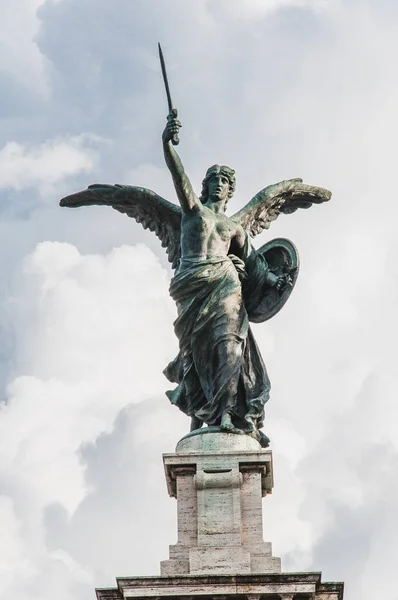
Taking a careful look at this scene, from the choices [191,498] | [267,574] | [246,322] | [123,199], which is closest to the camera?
[267,574]

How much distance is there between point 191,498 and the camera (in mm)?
22766

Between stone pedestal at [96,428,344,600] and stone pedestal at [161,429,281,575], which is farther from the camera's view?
stone pedestal at [161,429,281,575]

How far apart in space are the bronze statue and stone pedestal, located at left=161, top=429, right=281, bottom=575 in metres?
0.51

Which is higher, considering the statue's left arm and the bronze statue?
the statue's left arm

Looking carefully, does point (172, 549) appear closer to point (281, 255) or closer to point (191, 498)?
point (191, 498)

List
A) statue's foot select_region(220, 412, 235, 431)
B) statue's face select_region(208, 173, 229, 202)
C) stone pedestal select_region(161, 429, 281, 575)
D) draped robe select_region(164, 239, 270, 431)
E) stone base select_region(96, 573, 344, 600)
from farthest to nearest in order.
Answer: statue's face select_region(208, 173, 229, 202), draped robe select_region(164, 239, 270, 431), statue's foot select_region(220, 412, 235, 431), stone pedestal select_region(161, 429, 281, 575), stone base select_region(96, 573, 344, 600)

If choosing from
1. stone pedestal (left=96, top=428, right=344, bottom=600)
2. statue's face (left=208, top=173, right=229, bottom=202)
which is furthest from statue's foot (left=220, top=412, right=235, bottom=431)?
statue's face (left=208, top=173, right=229, bottom=202)

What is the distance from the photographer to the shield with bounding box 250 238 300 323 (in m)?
24.9

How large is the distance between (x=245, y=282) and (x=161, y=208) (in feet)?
6.56

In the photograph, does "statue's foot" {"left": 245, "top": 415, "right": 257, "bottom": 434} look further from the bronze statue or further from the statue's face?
the statue's face

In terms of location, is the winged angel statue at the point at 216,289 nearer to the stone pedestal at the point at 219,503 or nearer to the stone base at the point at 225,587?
the stone pedestal at the point at 219,503

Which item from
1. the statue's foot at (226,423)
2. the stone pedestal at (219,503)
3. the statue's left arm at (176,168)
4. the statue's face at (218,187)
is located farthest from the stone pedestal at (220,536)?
the statue's face at (218,187)

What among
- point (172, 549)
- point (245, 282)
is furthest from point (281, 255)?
point (172, 549)

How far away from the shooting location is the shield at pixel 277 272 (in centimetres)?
2489
